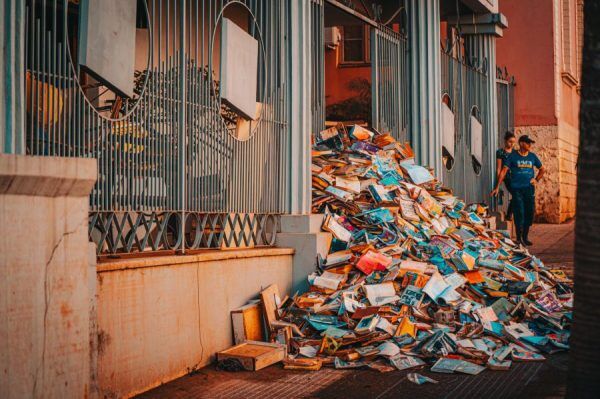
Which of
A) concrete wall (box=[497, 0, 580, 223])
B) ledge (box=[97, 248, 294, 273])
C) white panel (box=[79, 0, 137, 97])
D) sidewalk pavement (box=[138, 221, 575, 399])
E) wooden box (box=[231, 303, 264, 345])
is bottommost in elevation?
sidewalk pavement (box=[138, 221, 575, 399])

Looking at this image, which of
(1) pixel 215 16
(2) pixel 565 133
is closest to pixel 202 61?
(1) pixel 215 16

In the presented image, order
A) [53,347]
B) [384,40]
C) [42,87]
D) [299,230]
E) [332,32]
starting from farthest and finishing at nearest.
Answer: [332,32]
[384,40]
[299,230]
[42,87]
[53,347]

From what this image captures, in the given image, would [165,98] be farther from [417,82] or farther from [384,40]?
[417,82]

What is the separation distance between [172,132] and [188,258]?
109 centimetres

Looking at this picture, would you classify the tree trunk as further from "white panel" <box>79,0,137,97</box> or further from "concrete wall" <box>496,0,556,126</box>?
"concrete wall" <box>496,0,556,126</box>

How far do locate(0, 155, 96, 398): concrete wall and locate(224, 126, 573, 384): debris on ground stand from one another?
284cm

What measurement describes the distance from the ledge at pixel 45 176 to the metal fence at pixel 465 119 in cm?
1048

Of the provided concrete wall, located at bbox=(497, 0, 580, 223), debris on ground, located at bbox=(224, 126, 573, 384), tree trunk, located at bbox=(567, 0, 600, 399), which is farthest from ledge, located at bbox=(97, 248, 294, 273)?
concrete wall, located at bbox=(497, 0, 580, 223)

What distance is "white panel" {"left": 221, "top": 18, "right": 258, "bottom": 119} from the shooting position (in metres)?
8.08

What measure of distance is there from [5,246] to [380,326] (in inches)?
167

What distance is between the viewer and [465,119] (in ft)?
53.1

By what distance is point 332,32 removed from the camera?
22359 millimetres

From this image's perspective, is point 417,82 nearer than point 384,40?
No

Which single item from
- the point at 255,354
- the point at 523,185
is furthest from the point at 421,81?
the point at 255,354
